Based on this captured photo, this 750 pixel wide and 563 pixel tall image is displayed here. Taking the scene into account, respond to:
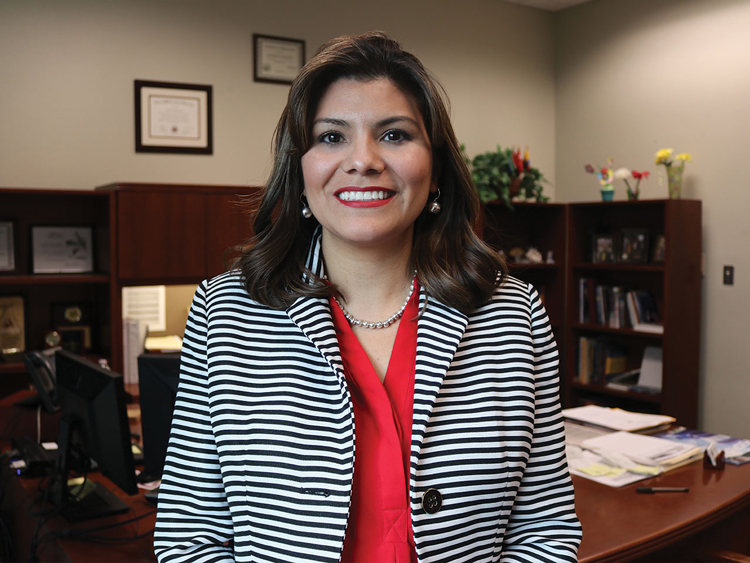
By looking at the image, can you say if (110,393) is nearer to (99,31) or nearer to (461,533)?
(461,533)

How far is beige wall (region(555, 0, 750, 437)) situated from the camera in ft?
13.8

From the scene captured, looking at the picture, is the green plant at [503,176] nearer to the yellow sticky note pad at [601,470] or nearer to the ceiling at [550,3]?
the ceiling at [550,3]

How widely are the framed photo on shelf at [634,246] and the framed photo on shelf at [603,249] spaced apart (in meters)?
0.09

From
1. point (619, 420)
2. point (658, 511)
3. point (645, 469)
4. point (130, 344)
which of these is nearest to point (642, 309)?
point (619, 420)

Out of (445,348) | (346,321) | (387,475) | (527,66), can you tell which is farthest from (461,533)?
(527,66)

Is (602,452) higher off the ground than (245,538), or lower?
lower

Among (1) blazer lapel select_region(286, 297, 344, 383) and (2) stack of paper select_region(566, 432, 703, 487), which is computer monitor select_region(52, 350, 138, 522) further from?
(2) stack of paper select_region(566, 432, 703, 487)

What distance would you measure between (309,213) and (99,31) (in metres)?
3.19

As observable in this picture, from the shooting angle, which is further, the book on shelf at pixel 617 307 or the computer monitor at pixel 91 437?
the book on shelf at pixel 617 307

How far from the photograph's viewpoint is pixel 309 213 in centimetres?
124

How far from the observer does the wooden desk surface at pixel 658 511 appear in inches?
64.7

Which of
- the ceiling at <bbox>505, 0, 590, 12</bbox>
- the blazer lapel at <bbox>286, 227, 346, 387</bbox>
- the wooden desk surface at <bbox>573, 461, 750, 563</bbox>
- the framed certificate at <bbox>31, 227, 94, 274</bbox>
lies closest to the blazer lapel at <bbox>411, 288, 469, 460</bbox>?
the blazer lapel at <bbox>286, 227, 346, 387</bbox>

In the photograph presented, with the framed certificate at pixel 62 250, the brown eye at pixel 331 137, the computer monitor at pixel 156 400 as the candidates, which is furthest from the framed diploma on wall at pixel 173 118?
the brown eye at pixel 331 137

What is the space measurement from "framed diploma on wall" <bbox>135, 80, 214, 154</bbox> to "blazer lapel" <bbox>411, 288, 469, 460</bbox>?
10.6ft
